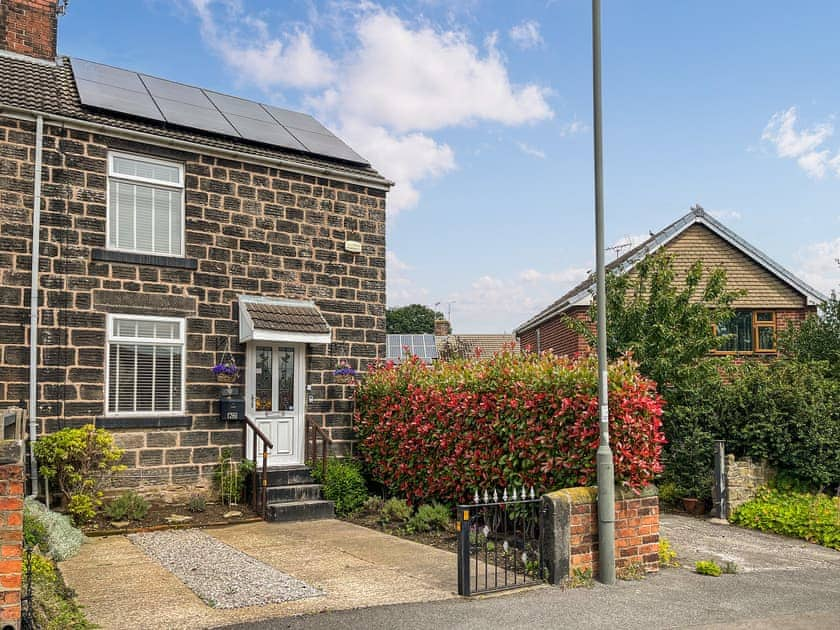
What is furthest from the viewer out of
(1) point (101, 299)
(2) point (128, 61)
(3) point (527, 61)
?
(2) point (128, 61)

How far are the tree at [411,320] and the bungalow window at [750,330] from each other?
174 ft

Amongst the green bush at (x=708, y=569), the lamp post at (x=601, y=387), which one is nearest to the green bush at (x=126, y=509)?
the lamp post at (x=601, y=387)

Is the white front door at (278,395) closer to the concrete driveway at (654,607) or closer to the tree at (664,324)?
the tree at (664,324)

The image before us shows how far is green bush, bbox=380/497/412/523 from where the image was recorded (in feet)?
37.3

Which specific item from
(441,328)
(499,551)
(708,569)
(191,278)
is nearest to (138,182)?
(191,278)

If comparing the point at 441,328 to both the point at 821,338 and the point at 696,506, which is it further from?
the point at 696,506

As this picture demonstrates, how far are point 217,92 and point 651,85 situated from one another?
917 cm

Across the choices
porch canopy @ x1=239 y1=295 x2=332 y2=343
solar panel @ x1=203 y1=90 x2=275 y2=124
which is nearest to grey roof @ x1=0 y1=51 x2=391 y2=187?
solar panel @ x1=203 y1=90 x2=275 y2=124

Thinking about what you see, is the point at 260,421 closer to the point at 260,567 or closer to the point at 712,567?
the point at 260,567

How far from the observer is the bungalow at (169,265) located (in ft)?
37.4

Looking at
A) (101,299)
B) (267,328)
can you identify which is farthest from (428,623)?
(101,299)

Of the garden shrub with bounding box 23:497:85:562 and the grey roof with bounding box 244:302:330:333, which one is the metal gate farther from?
the garden shrub with bounding box 23:497:85:562

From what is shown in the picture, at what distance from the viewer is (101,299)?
1180cm

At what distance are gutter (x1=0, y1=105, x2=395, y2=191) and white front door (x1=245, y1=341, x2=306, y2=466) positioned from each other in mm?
3183
